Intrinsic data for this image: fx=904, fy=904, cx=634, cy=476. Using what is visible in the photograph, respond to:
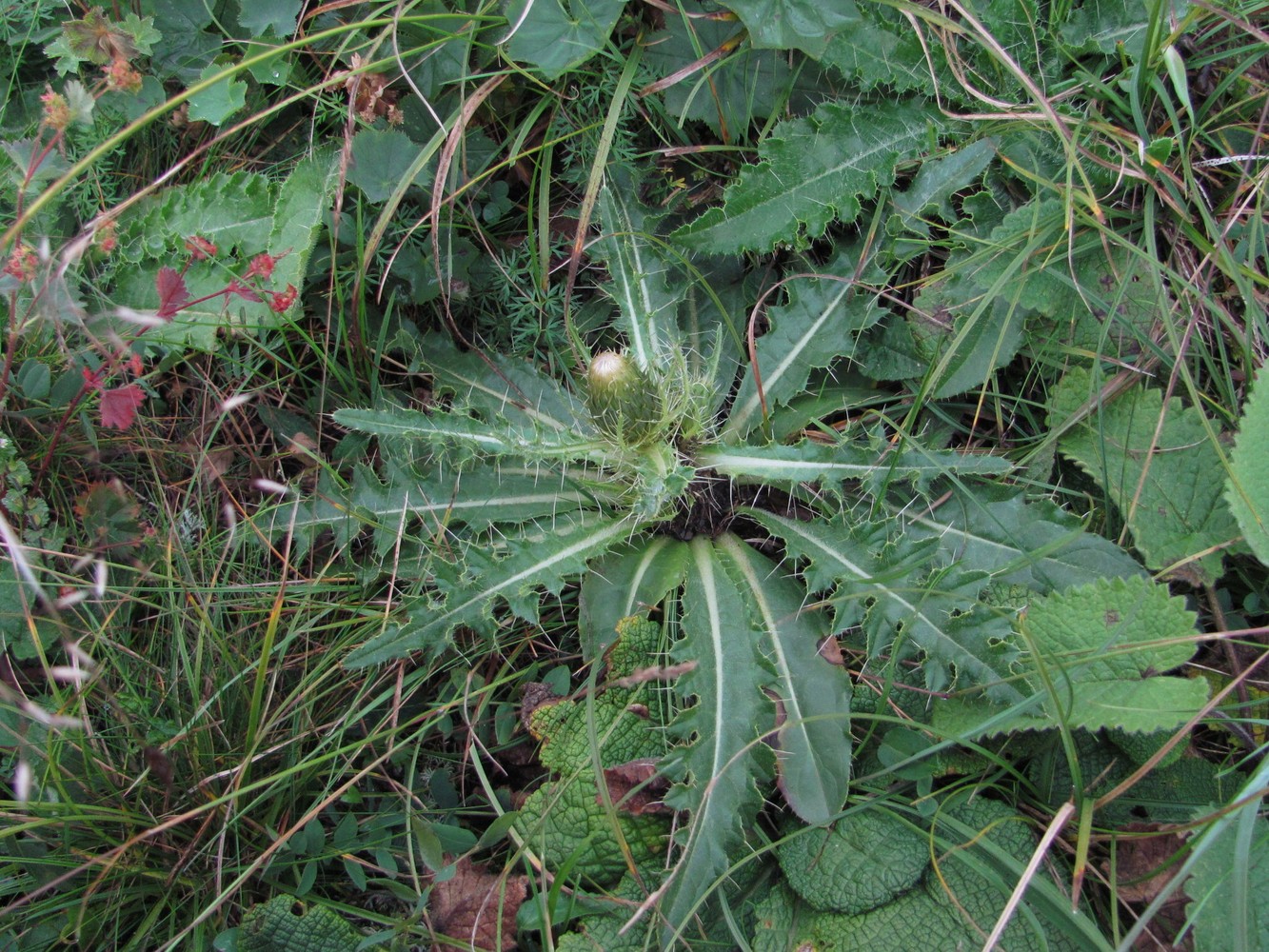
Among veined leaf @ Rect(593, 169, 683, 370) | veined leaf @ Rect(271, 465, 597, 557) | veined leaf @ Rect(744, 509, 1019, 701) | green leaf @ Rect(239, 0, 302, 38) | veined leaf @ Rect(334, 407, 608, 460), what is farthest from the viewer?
green leaf @ Rect(239, 0, 302, 38)

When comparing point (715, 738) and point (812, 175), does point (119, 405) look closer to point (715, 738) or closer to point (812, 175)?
point (715, 738)

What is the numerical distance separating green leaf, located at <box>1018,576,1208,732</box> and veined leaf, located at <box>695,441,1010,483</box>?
37cm

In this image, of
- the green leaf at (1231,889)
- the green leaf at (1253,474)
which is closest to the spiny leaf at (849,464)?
the green leaf at (1253,474)

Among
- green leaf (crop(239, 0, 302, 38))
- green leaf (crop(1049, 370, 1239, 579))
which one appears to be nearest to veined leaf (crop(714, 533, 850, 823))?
green leaf (crop(1049, 370, 1239, 579))

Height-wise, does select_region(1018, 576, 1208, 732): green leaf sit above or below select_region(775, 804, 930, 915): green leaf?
above

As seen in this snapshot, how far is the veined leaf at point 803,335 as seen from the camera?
240cm

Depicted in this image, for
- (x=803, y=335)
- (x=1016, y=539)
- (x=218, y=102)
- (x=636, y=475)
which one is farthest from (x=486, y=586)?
(x=218, y=102)

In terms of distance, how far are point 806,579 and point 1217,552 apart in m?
0.97

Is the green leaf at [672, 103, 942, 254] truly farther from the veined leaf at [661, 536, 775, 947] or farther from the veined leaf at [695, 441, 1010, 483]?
the veined leaf at [661, 536, 775, 947]

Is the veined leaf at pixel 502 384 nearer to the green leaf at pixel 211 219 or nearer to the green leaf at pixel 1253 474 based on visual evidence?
the green leaf at pixel 211 219

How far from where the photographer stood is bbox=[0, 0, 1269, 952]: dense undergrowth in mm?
2027

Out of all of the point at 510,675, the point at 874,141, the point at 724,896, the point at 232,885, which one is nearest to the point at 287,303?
the point at 510,675

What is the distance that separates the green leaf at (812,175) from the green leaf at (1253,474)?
40.9 inches

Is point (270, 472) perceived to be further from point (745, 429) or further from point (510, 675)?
point (745, 429)
